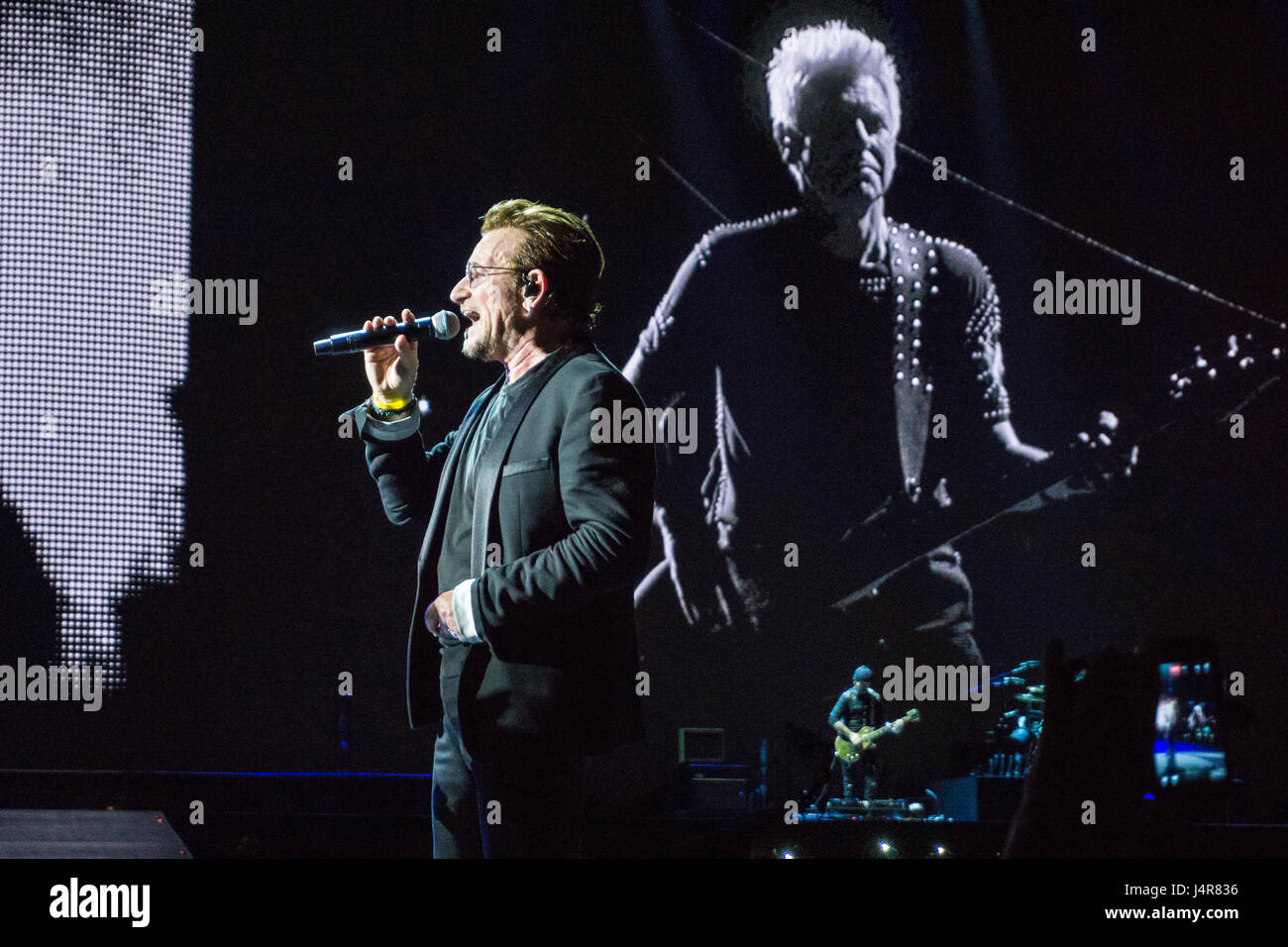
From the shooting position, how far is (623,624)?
1.69m

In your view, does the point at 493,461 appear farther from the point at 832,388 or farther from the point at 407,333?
the point at 832,388

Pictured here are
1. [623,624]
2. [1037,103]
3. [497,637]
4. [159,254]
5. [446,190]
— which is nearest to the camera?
[497,637]

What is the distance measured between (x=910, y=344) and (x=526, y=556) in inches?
185

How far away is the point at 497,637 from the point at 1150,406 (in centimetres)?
532

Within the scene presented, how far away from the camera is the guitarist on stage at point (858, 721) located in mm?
5438

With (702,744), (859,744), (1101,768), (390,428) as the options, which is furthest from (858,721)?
(1101,768)

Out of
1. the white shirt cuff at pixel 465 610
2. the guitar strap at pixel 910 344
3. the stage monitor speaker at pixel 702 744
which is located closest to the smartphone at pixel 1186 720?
the white shirt cuff at pixel 465 610

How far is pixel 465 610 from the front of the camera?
5.16ft

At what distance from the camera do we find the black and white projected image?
4930 mm

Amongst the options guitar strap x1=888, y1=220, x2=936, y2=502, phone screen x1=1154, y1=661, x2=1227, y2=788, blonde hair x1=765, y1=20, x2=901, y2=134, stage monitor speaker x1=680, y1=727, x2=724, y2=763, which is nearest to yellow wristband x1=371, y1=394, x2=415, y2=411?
phone screen x1=1154, y1=661, x2=1227, y2=788

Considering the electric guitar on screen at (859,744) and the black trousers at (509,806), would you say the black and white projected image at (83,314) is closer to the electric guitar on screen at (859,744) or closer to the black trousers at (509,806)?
the electric guitar on screen at (859,744)

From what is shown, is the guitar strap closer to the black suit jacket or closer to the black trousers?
the black suit jacket
